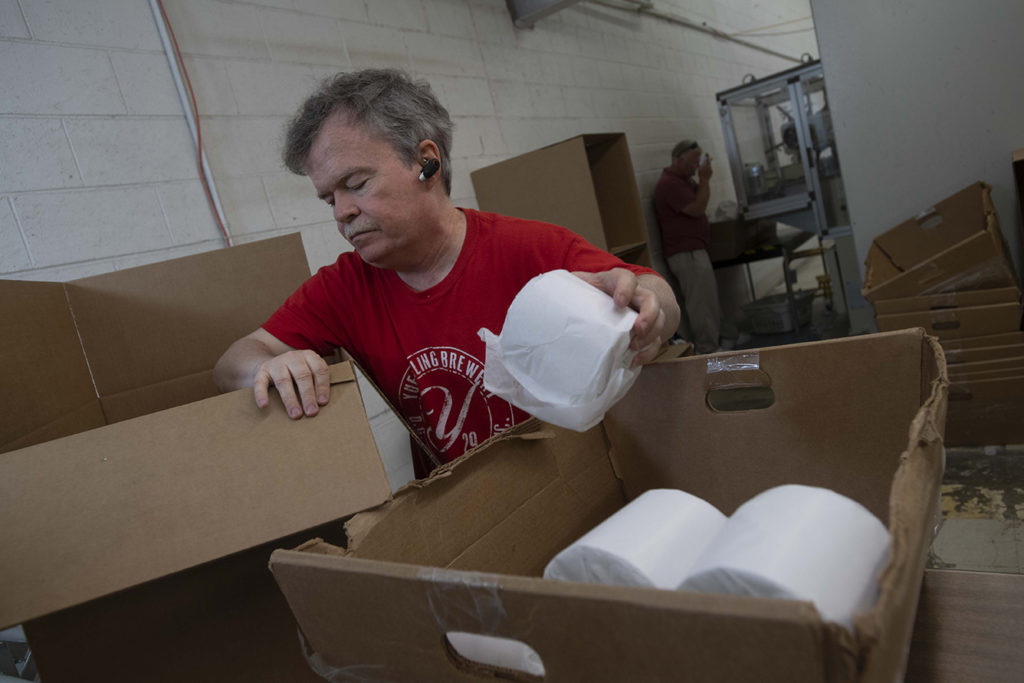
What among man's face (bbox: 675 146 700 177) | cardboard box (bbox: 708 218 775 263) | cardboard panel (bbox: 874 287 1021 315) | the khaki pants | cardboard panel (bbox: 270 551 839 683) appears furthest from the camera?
cardboard box (bbox: 708 218 775 263)

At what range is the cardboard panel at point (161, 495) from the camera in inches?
23.1

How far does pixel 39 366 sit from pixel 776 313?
4272 mm

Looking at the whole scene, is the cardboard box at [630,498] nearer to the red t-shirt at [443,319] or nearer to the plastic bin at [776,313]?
the red t-shirt at [443,319]

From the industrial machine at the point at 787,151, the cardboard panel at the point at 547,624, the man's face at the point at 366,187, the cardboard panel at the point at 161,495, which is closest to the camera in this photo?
the cardboard panel at the point at 547,624

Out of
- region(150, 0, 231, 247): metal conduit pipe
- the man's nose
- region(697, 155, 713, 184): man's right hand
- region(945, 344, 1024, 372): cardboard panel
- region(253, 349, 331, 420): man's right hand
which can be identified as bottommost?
region(945, 344, 1024, 372): cardboard panel

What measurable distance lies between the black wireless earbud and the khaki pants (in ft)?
10.6

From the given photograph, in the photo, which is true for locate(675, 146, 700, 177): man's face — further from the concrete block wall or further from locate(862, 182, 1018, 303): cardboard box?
locate(862, 182, 1018, 303): cardboard box

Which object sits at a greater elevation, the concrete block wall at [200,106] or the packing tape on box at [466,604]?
the concrete block wall at [200,106]

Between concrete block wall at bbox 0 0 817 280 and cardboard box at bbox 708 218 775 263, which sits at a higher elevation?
concrete block wall at bbox 0 0 817 280

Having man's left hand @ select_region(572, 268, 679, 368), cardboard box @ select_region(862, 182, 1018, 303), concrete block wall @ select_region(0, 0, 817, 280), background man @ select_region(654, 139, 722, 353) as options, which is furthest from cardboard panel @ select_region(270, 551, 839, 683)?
background man @ select_region(654, 139, 722, 353)

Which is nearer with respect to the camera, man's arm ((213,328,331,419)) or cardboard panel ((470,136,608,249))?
man's arm ((213,328,331,419))

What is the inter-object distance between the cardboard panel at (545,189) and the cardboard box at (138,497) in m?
1.97

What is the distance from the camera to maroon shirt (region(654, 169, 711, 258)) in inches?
157

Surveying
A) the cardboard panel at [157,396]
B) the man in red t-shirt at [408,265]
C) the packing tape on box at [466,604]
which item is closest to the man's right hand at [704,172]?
the man in red t-shirt at [408,265]
